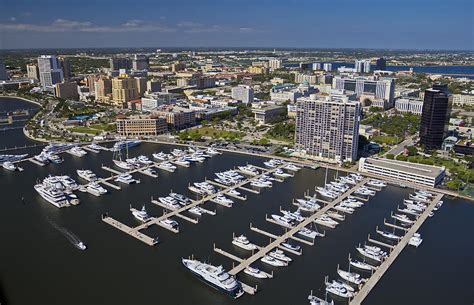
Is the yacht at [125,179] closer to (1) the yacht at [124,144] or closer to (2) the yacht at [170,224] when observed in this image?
(1) the yacht at [124,144]

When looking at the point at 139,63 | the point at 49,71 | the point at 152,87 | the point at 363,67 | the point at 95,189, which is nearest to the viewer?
the point at 95,189

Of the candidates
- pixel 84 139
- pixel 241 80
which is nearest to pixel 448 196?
pixel 84 139

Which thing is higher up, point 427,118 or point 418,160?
point 427,118

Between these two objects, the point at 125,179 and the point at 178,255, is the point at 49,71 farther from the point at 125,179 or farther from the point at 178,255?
the point at 178,255

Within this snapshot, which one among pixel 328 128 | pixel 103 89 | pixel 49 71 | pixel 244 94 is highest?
pixel 49 71

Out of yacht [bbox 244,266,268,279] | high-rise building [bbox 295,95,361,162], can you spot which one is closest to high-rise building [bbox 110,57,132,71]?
high-rise building [bbox 295,95,361,162]

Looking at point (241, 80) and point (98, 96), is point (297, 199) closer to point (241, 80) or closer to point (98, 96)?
point (98, 96)

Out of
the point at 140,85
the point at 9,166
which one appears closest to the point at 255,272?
the point at 9,166
